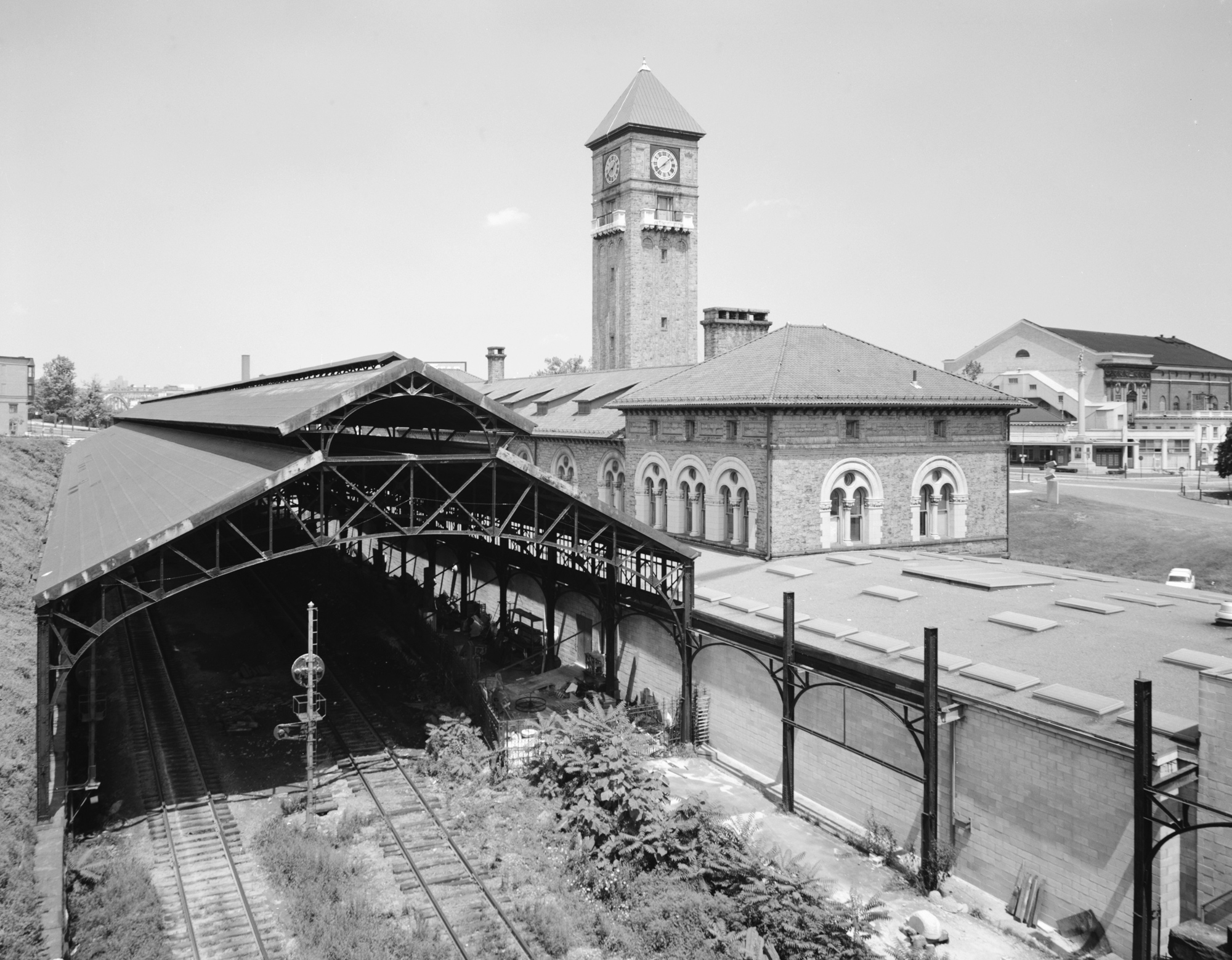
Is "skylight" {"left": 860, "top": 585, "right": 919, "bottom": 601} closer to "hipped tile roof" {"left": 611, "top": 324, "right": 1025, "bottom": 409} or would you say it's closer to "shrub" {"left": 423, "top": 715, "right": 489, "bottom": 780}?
"hipped tile roof" {"left": 611, "top": 324, "right": 1025, "bottom": 409}

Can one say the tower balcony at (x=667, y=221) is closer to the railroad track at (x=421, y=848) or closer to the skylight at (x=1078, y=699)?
the railroad track at (x=421, y=848)

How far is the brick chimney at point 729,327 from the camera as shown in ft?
138

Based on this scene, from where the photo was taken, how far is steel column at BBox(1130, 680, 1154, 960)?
11234 mm

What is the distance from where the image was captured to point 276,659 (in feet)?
89.2

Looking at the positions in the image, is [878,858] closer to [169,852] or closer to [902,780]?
[902,780]

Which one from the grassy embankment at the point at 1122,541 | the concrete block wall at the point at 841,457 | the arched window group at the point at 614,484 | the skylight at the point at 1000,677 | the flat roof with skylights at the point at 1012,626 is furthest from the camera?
the grassy embankment at the point at 1122,541

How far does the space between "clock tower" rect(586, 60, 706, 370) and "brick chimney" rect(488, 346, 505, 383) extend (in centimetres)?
1017

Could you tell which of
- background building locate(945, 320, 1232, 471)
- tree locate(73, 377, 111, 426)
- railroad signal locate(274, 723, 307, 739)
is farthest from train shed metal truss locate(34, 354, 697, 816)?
tree locate(73, 377, 111, 426)

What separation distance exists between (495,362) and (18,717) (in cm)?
5525

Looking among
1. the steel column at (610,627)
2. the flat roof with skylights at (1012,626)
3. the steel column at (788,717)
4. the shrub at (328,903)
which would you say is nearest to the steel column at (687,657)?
the flat roof with skylights at (1012,626)

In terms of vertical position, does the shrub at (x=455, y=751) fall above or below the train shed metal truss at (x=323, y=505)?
below

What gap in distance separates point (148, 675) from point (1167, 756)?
78.6ft

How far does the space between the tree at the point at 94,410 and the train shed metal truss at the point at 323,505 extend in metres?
91.9

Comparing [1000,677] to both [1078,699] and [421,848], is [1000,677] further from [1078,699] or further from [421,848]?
[421,848]
